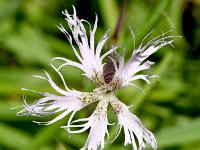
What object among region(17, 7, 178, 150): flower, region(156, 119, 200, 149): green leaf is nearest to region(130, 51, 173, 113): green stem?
region(156, 119, 200, 149): green leaf

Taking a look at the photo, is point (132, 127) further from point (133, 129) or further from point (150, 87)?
point (150, 87)

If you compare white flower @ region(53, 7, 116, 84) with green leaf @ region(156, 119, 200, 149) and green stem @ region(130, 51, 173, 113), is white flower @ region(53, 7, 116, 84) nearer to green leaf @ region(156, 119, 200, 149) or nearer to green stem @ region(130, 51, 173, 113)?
green stem @ region(130, 51, 173, 113)

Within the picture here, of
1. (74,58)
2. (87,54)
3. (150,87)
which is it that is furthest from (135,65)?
(74,58)

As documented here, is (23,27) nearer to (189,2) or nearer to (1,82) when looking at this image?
(1,82)

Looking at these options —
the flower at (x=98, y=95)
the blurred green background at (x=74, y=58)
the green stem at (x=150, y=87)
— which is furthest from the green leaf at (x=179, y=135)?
the flower at (x=98, y=95)

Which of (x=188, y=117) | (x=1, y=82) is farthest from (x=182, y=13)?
(x=1, y=82)
